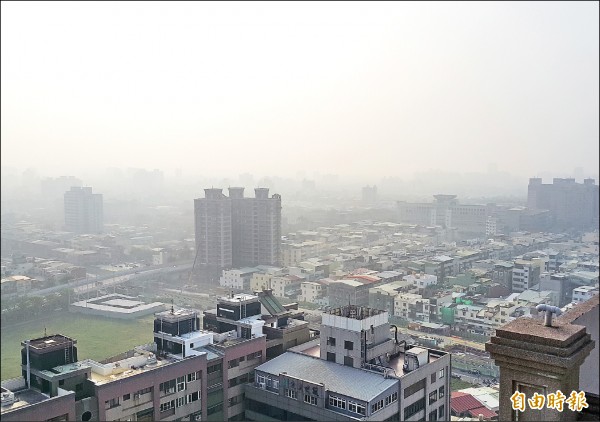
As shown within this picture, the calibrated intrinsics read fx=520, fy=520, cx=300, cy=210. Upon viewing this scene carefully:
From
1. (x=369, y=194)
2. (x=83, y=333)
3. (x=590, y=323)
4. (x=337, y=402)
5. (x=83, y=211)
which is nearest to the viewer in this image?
(x=590, y=323)

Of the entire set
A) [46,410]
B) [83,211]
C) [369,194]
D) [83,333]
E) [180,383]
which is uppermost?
[369,194]

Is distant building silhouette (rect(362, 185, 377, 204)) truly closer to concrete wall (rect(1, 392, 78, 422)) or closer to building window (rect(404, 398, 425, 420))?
building window (rect(404, 398, 425, 420))

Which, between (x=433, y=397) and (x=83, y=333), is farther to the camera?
(x=83, y=333)

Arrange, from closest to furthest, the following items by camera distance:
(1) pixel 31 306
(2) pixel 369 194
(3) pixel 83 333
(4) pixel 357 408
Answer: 1. (4) pixel 357 408
2. (3) pixel 83 333
3. (1) pixel 31 306
4. (2) pixel 369 194

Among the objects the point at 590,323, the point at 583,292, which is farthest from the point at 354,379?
the point at 583,292

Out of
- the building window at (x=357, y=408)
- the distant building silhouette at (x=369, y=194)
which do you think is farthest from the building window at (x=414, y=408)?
the distant building silhouette at (x=369, y=194)

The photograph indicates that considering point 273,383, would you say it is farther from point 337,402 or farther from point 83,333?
point 83,333
